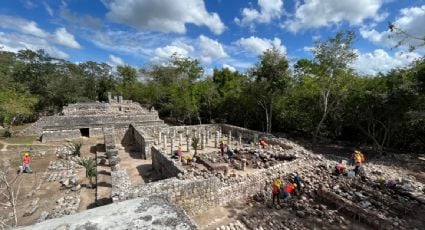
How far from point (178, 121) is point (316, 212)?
2802 cm

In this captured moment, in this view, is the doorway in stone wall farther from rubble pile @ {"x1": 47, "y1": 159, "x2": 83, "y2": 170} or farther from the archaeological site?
rubble pile @ {"x1": 47, "y1": 159, "x2": 83, "y2": 170}

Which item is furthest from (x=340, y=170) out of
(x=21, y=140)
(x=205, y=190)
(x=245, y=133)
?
(x=21, y=140)

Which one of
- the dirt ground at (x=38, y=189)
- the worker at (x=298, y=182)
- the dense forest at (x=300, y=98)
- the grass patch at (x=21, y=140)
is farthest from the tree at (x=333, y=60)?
the grass patch at (x=21, y=140)

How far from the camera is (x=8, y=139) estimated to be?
19812 millimetres

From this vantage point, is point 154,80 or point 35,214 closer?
point 35,214

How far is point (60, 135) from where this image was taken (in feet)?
66.5

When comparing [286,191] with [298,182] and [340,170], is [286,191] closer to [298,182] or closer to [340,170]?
[298,182]

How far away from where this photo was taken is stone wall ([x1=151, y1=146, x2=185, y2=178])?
1015 centimetres

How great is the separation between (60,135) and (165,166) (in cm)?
1396

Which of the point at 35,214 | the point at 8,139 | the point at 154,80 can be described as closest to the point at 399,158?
the point at 35,214

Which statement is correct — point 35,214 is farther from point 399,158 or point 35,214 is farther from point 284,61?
point 399,158

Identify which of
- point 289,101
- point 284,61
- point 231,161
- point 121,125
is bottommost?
point 231,161

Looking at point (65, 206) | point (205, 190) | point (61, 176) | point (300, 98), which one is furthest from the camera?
point (300, 98)

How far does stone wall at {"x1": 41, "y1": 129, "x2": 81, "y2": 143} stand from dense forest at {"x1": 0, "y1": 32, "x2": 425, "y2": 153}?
584cm
